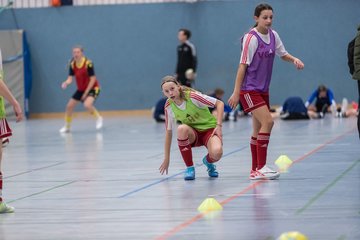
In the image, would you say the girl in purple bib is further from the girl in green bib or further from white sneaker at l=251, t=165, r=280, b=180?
the girl in green bib

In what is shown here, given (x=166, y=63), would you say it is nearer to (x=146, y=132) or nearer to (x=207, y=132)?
(x=146, y=132)

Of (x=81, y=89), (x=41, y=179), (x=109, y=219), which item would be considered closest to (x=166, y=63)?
(x=81, y=89)

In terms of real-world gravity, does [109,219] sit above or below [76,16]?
below

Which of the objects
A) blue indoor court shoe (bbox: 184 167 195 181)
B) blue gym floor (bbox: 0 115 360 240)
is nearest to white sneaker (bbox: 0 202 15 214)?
blue gym floor (bbox: 0 115 360 240)

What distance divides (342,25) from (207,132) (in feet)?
51.6

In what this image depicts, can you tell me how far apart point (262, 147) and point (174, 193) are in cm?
133

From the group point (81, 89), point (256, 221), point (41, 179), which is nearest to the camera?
point (256, 221)

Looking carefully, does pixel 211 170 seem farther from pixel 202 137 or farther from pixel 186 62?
pixel 186 62

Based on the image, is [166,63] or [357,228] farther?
[166,63]

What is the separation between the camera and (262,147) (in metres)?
9.03

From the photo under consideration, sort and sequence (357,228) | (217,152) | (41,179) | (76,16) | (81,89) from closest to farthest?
(357,228), (217,152), (41,179), (81,89), (76,16)

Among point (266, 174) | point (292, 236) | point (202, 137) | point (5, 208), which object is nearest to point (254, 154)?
point (266, 174)

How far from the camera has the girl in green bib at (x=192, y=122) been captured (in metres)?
9.10

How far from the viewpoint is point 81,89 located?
65.8ft
